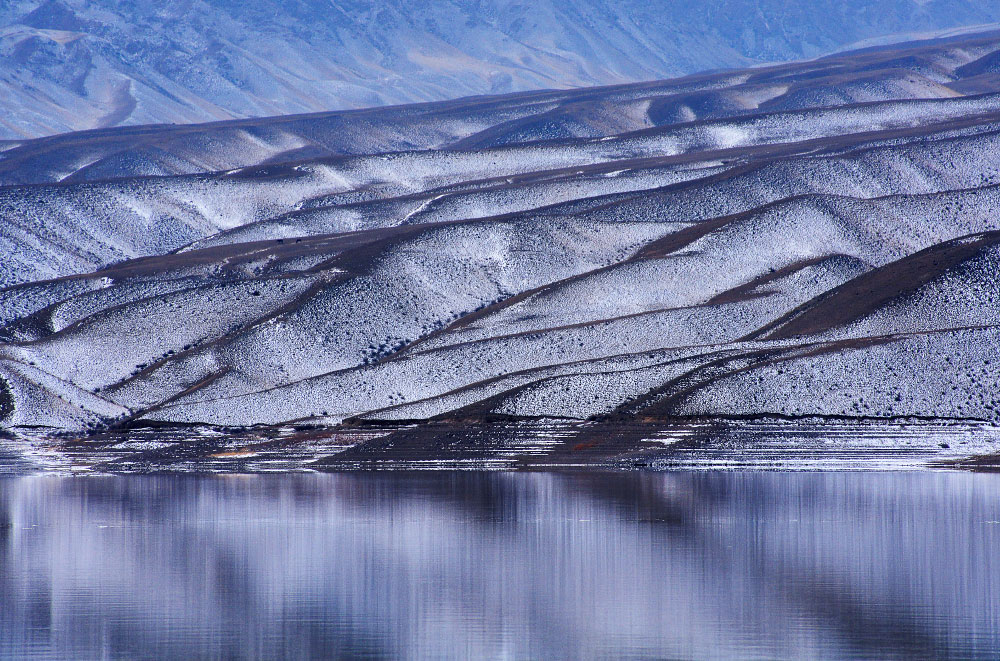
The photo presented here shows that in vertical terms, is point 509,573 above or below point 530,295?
below

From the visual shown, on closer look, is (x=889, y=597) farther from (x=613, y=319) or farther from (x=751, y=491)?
(x=613, y=319)

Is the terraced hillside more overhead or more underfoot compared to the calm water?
more overhead

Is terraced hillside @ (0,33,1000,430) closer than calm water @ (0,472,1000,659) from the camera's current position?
No

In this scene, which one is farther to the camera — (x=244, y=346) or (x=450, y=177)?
(x=450, y=177)

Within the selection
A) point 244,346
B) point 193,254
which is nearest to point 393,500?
point 244,346
